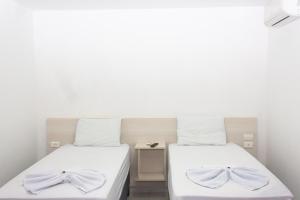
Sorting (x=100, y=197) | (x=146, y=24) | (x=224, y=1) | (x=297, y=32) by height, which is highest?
(x=224, y=1)

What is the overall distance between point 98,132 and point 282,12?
94.6 inches

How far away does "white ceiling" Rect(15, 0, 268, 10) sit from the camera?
295 cm

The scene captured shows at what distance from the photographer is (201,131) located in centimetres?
312

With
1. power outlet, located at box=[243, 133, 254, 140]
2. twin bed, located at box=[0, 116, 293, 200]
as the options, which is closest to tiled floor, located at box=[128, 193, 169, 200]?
twin bed, located at box=[0, 116, 293, 200]

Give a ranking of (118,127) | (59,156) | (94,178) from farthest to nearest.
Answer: (118,127) < (59,156) < (94,178)

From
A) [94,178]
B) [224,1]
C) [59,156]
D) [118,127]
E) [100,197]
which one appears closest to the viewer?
[100,197]

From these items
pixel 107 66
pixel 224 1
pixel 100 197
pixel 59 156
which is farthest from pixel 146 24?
pixel 100 197

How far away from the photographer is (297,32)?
247 cm

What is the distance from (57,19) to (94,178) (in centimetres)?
224

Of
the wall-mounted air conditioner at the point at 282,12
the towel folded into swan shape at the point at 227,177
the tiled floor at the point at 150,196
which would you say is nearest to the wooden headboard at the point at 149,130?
the tiled floor at the point at 150,196

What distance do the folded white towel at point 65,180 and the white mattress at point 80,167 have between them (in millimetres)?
39

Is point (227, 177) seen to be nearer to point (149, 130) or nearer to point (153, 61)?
point (149, 130)

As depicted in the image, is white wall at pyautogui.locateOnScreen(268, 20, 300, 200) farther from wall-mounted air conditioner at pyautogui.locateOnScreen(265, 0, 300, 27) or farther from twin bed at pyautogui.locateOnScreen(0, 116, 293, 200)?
twin bed at pyautogui.locateOnScreen(0, 116, 293, 200)

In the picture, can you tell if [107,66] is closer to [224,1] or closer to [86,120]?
[86,120]
